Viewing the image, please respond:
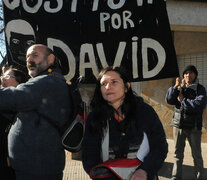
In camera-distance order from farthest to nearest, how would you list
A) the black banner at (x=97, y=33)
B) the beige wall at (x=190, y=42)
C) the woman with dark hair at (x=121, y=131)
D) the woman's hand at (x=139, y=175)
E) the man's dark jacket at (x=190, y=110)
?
the beige wall at (x=190, y=42)
the man's dark jacket at (x=190, y=110)
the black banner at (x=97, y=33)
the woman with dark hair at (x=121, y=131)
the woman's hand at (x=139, y=175)

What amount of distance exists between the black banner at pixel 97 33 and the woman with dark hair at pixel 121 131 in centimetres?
156

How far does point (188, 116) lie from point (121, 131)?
227 cm

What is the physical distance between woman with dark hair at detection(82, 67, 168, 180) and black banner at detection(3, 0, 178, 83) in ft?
5.10

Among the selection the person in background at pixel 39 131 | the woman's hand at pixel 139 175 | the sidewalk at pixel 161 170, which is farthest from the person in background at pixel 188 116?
the person in background at pixel 39 131

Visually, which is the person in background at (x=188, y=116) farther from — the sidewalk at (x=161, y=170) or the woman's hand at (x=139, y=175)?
the woman's hand at (x=139, y=175)

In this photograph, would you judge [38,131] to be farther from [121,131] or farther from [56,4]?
[56,4]

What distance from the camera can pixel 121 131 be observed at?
1.63 metres

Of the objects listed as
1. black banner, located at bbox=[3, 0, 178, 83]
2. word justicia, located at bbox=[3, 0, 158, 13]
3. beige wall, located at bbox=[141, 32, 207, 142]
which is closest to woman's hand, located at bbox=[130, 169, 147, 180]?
black banner, located at bbox=[3, 0, 178, 83]

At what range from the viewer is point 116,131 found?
5.37 feet

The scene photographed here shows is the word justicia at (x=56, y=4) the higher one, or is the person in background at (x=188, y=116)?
the word justicia at (x=56, y=4)

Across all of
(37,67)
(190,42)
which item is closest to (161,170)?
(37,67)

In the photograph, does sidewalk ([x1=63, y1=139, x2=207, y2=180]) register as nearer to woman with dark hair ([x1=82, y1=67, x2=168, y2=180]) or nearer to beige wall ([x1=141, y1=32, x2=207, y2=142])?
beige wall ([x1=141, y1=32, x2=207, y2=142])

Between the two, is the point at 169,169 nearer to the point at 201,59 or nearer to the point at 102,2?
the point at 102,2

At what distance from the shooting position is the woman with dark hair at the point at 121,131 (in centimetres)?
160
